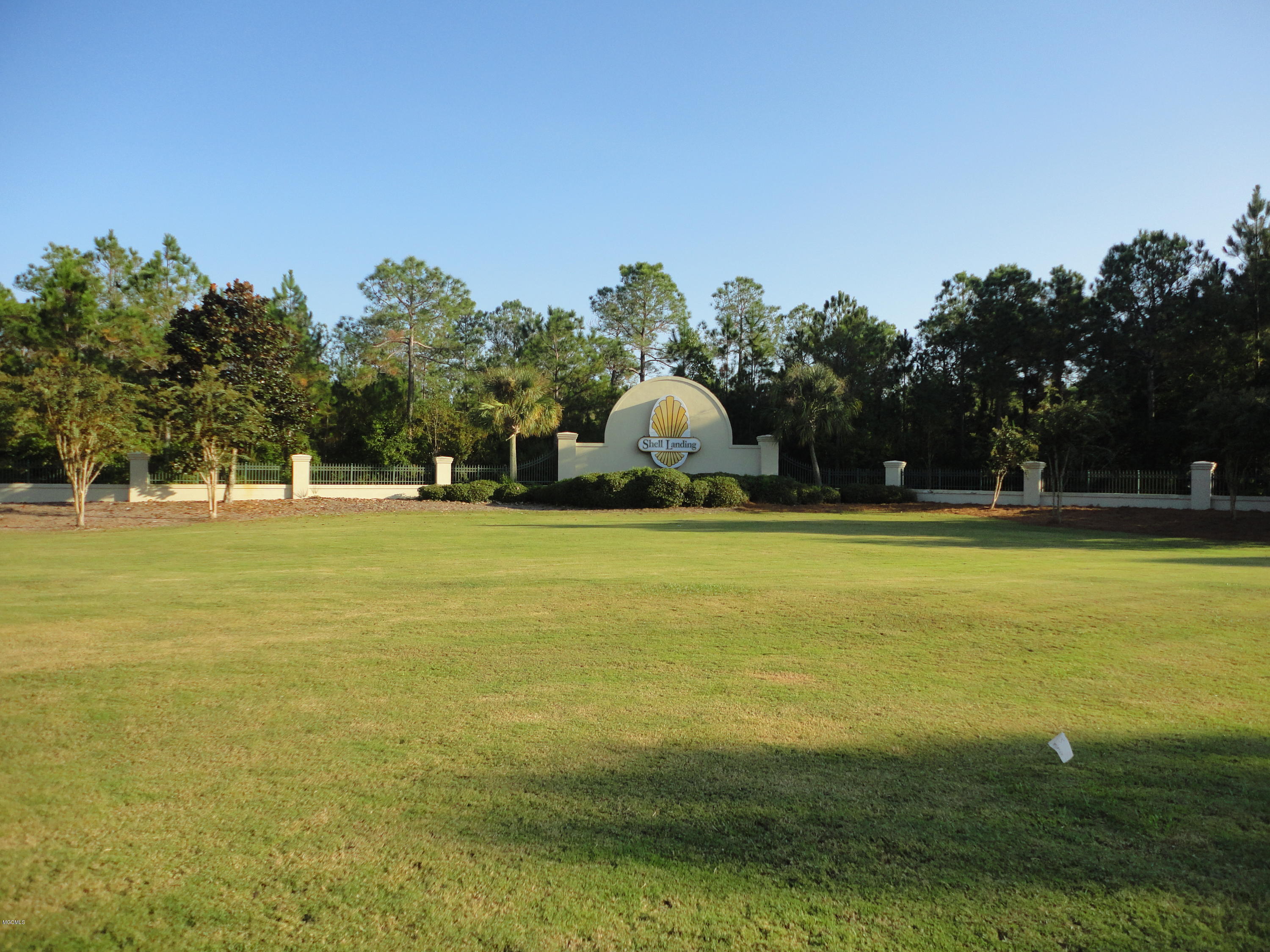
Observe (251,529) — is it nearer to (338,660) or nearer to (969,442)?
(338,660)

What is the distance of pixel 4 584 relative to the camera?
10.5 m

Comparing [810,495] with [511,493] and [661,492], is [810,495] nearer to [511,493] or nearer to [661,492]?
[661,492]

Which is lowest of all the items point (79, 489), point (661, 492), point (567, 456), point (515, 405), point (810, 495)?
point (810, 495)

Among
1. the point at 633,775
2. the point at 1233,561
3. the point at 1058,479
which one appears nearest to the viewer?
the point at 633,775

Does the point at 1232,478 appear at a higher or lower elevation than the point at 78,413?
lower

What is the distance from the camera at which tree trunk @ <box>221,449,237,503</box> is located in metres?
31.3

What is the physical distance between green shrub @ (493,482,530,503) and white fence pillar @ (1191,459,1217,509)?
2570cm

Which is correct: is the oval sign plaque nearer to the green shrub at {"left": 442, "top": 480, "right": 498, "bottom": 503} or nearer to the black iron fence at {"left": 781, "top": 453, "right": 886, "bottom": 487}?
the black iron fence at {"left": 781, "top": 453, "right": 886, "bottom": 487}

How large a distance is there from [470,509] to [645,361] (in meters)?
25.8

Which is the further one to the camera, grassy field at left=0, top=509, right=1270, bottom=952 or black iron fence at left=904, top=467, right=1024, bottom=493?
black iron fence at left=904, top=467, right=1024, bottom=493

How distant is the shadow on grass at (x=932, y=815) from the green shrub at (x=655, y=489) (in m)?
27.6

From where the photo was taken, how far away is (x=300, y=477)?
34.2 m

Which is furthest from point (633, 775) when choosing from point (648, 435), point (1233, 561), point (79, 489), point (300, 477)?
point (648, 435)

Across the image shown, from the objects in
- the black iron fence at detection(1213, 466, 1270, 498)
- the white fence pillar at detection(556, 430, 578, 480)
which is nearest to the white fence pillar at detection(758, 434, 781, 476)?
the white fence pillar at detection(556, 430, 578, 480)
